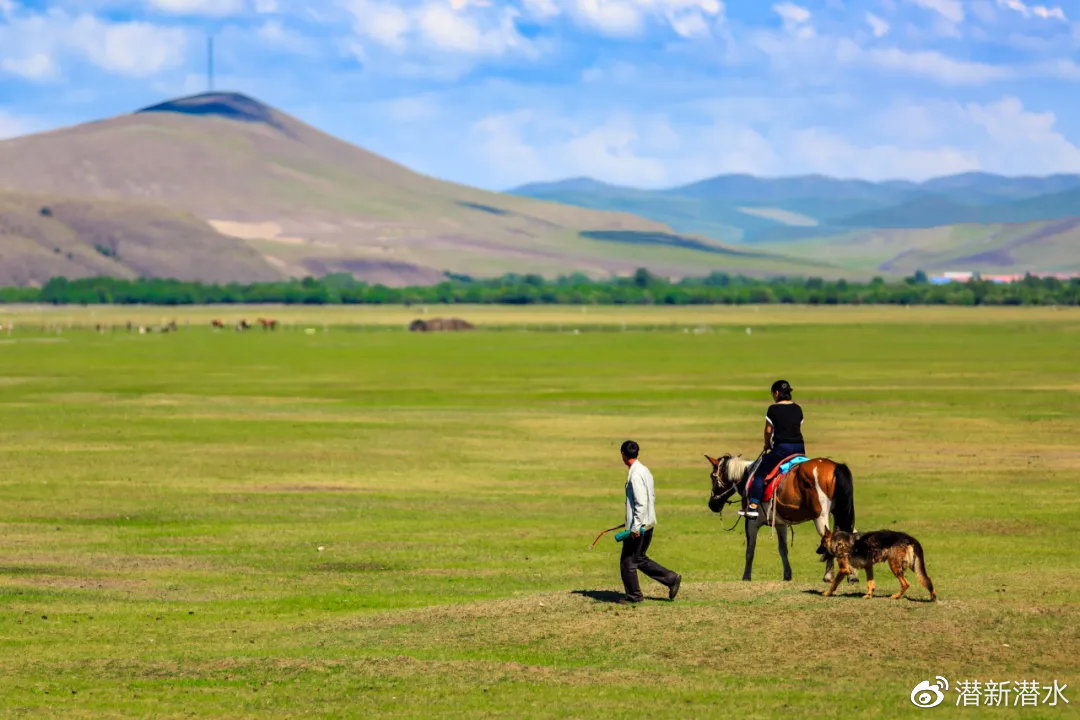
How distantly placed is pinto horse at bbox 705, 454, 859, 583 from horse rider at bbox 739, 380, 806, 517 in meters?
0.23

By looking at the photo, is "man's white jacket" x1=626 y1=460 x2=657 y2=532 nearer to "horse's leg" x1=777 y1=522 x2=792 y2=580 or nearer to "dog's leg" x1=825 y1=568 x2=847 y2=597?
"dog's leg" x1=825 y1=568 x2=847 y2=597

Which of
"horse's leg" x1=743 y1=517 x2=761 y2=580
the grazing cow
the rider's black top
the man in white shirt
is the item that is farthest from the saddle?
the grazing cow

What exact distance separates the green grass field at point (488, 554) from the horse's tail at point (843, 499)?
127 centimetres

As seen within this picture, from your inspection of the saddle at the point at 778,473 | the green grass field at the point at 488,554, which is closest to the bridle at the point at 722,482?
the saddle at the point at 778,473

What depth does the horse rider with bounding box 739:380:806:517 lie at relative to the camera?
78.8 ft

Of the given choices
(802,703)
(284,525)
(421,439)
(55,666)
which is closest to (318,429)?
(421,439)

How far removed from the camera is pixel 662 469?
42812 mm

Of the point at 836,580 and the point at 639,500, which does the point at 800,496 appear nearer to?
the point at 836,580

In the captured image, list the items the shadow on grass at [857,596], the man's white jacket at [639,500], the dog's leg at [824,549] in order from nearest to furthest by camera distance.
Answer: the shadow on grass at [857,596] → the man's white jacket at [639,500] → the dog's leg at [824,549]

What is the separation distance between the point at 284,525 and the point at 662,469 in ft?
39.6

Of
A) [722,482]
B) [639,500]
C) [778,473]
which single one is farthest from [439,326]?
[639,500]

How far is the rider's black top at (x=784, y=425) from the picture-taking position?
24.0 m

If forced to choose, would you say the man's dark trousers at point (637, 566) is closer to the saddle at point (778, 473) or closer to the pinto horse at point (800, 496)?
the pinto horse at point (800, 496)

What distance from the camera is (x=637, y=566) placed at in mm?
22406
